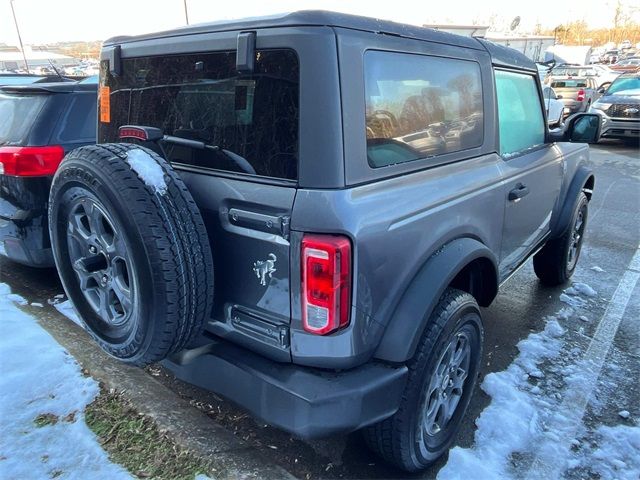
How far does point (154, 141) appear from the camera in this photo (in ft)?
7.40

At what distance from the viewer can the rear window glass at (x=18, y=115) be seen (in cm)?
389

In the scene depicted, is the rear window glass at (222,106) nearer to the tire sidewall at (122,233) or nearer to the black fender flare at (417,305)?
the tire sidewall at (122,233)

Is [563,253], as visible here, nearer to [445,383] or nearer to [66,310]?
[445,383]

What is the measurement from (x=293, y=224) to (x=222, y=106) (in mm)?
644

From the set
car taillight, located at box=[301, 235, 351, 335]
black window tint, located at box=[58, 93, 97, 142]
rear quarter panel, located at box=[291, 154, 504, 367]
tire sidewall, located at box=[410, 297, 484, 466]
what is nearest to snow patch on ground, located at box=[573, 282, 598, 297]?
tire sidewall, located at box=[410, 297, 484, 466]

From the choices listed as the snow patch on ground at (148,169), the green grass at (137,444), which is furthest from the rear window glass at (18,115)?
the snow patch on ground at (148,169)

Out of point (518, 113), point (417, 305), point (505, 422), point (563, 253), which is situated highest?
point (518, 113)

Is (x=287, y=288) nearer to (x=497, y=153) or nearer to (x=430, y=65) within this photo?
(x=430, y=65)

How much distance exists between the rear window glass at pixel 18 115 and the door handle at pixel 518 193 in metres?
3.49

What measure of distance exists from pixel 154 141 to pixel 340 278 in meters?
1.10

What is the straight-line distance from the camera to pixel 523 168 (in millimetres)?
3131

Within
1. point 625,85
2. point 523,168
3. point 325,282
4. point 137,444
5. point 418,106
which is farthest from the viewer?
point 625,85

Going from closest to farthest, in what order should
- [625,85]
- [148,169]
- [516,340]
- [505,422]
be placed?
[148,169], [505,422], [516,340], [625,85]

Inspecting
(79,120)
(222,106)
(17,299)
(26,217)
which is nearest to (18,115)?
(79,120)
